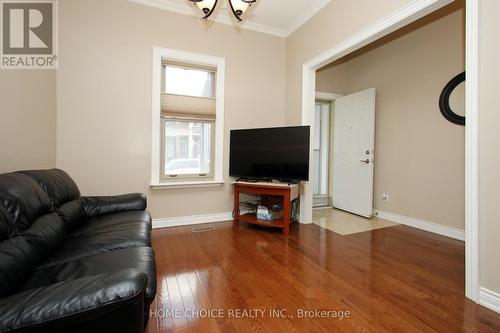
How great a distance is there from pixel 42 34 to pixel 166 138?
1.70 meters

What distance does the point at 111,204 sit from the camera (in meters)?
2.34

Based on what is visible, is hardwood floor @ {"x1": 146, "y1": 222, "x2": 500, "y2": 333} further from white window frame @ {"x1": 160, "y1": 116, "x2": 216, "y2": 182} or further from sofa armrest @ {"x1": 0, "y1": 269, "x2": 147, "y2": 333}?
white window frame @ {"x1": 160, "y1": 116, "x2": 216, "y2": 182}

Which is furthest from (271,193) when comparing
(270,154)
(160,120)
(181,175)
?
(160,120)

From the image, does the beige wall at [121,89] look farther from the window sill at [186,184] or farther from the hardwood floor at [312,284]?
the hardwood floor at [312,284]

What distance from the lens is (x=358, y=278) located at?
6.69 feet

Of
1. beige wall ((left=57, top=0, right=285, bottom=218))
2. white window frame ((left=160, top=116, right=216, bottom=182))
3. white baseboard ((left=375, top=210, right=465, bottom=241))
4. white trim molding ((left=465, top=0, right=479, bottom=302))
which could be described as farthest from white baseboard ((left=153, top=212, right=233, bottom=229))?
white trim molding ((left=465, top=0, right=479, bottom=302))

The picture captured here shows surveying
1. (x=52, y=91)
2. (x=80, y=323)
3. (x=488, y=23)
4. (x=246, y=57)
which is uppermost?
(x=246, y=57)

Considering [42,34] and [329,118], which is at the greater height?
[42,34]

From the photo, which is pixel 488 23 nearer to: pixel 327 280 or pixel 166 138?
pixel 327 280

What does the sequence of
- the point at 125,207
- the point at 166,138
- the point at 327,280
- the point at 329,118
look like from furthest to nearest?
the point at 329,118, the point at 166,138, the point at 125,207, the point at 327,280

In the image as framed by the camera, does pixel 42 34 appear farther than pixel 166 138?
No

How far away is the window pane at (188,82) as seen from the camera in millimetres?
3395

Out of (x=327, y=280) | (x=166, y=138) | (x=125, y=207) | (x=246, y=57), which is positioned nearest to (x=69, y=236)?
(x=125, y=207)

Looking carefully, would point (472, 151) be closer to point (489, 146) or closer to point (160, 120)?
point (489, 146)
